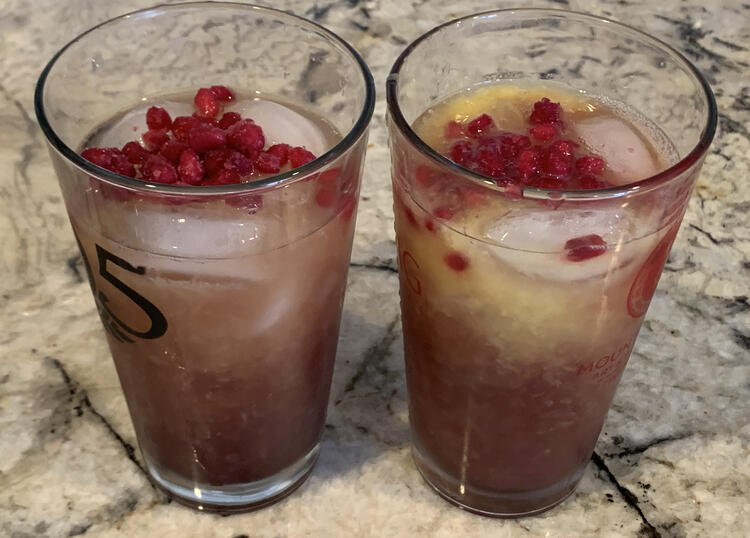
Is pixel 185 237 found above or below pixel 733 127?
above

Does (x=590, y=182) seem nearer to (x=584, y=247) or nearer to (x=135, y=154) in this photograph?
(x=584, y=247)

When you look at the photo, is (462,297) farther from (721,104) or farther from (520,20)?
(721,104)

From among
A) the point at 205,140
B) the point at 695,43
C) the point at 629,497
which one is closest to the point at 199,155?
the point at 205,140

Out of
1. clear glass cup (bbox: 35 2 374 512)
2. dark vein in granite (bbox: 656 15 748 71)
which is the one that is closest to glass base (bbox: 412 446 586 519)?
clear glass cup (bbox: 35 2 374 512)

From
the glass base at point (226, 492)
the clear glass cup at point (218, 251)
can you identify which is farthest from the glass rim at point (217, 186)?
the glass base at point (226, 492)

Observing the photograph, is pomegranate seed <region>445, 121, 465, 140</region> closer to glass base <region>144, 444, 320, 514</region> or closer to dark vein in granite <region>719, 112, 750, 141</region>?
glass base <region>144, 444, 320, 514</region>

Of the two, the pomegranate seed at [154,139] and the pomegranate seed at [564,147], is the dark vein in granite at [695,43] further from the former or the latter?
the pomegranate seed at [154,139]

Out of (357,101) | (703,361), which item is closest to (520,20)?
(357,101)
